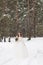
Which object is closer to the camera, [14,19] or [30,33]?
[30,33]

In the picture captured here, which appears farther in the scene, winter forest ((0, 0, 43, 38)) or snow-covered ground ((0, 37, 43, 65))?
winter forest ((0, 0, 43, 38))

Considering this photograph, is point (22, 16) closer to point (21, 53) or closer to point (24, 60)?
point (21, 53)

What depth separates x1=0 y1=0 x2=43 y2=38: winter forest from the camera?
35728mm

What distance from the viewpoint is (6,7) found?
124ft

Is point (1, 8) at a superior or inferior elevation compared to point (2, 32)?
superior

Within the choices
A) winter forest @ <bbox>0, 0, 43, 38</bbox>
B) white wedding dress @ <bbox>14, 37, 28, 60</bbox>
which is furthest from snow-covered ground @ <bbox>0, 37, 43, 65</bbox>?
winter forest @ <bbox>0, 0, 43, 38</bbox>

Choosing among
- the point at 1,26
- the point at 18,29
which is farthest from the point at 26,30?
the point at 1,26

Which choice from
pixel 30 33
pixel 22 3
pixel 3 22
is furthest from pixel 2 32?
pixel 22 3

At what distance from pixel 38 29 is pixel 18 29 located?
296 cm

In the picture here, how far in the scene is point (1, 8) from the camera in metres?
36.3

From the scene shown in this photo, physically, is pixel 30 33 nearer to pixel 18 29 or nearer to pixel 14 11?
pixel 18 29

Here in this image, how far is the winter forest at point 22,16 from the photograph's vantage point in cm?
3573

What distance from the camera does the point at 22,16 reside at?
3800 cm

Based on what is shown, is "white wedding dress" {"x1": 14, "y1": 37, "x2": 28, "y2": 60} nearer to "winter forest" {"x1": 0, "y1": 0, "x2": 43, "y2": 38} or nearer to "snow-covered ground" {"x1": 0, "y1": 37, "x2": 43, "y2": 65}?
"snow-covered ground" {"x1": 0, "y1": 37, "x2": 43, "y2": 65}
